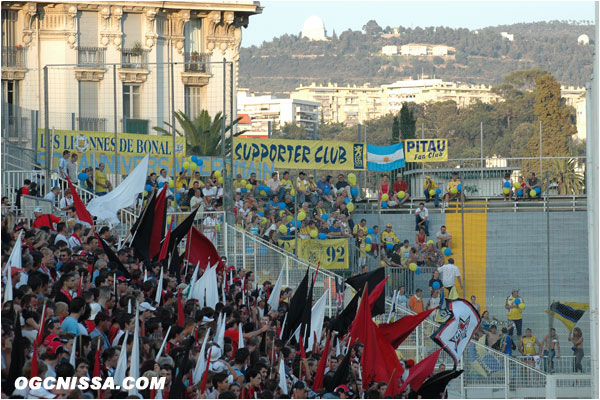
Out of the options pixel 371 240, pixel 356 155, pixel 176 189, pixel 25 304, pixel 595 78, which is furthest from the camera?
pixel 356 155

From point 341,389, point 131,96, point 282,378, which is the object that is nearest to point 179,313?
point 282,378

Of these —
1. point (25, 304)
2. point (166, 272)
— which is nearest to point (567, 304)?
point (166, 272)

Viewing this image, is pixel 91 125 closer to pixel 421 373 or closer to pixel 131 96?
pixel 421 373

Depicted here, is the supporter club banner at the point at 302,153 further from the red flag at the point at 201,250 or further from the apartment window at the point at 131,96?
the apartment window at the point at 131,96

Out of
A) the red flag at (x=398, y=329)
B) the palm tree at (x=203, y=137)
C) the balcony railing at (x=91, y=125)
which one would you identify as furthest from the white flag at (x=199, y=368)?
the palm tree at (x=203, y=137)

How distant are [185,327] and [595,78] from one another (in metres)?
4.62

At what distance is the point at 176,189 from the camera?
883 inches

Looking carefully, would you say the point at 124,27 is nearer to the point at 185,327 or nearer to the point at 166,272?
the point at 166,272

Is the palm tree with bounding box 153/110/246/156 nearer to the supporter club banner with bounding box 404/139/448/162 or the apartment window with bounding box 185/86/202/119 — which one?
the supporter club banner with bounding box 404/139/448/162

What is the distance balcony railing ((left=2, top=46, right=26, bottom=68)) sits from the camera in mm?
46000

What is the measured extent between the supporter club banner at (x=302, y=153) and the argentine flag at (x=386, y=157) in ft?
2.27

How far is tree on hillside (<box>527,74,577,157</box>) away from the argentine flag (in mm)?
35967

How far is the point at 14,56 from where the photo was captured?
46469mm

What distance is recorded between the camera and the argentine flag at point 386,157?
2819 cm
